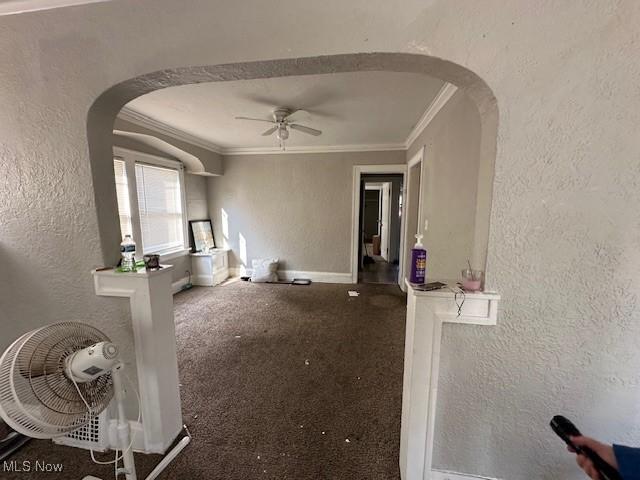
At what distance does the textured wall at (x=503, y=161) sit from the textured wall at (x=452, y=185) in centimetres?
24

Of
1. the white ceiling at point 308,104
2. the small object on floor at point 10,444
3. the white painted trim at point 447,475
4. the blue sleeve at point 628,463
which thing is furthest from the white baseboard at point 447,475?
the white ceiling at point 308,104

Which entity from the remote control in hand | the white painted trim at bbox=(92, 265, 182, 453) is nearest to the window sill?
the white painted trim at bbox=(92, 265, 182, 453)

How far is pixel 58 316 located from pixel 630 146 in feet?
8.67

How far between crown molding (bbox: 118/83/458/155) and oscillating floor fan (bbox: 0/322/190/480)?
250 centimetres

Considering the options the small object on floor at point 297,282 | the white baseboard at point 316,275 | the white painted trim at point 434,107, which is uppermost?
the white painted trim at point 434,107

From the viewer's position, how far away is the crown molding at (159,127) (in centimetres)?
264

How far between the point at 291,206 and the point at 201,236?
1648 mm

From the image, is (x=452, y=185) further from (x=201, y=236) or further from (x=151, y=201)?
(x=201, y=236)

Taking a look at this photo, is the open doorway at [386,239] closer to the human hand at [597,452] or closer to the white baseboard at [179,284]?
the white baseboard at [179,284]

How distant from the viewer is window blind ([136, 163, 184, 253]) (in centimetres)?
334

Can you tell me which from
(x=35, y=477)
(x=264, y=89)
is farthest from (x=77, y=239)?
(x=264, y=89)

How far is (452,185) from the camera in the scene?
1906mm

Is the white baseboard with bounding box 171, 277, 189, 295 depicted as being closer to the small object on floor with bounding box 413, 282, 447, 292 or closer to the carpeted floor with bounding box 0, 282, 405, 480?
the carpeted floor with bounding box 0, 282, 405, 480

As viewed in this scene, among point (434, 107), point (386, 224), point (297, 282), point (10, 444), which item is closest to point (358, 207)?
point (297, 282)
